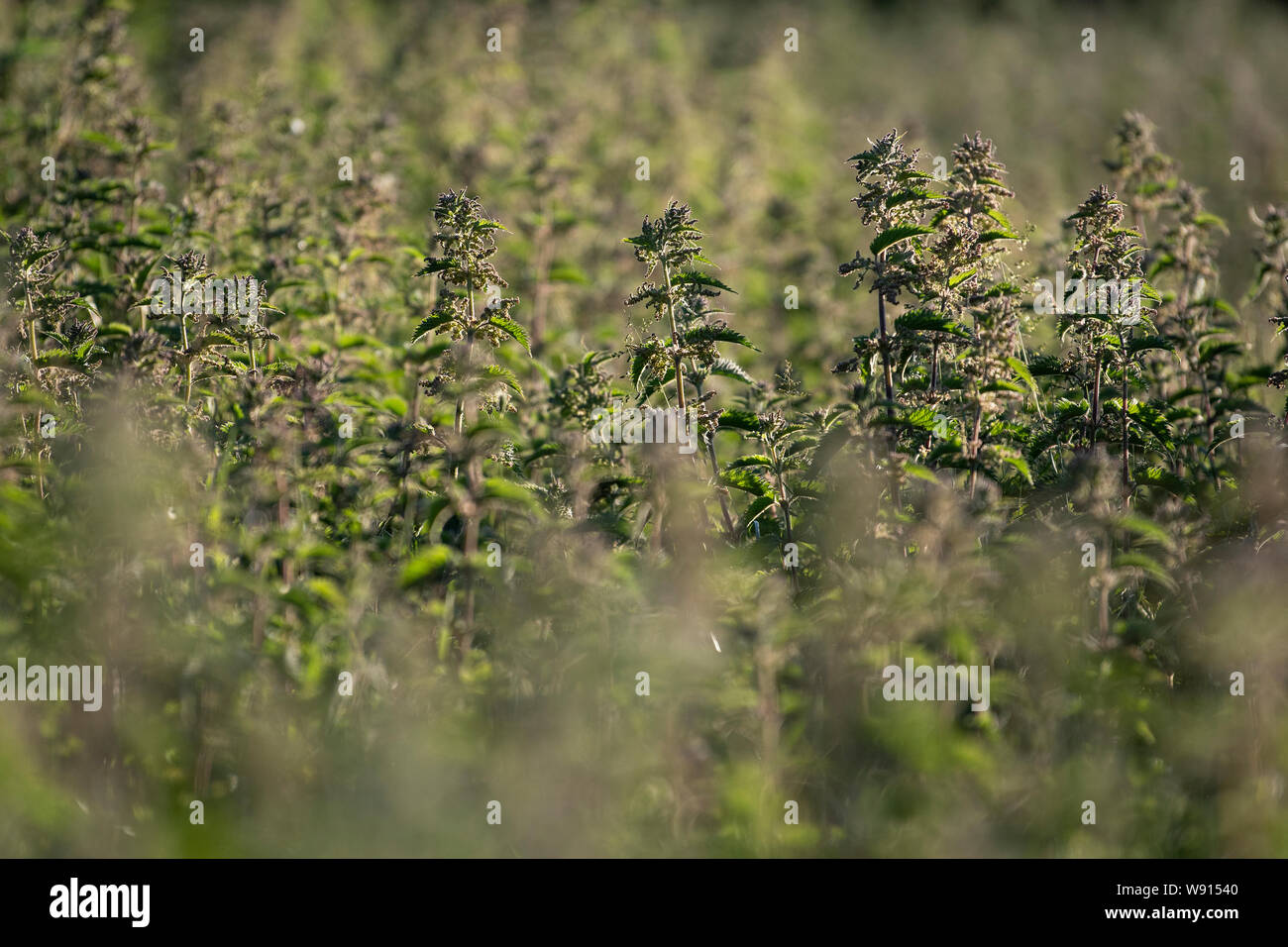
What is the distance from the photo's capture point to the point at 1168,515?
5.27 metres

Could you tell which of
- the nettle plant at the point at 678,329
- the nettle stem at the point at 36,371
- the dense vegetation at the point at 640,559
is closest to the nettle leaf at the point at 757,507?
the dense vegetation at the point at 640,559

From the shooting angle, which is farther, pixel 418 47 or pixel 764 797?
pixel 418 47

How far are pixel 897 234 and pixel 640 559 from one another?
82.4 inches

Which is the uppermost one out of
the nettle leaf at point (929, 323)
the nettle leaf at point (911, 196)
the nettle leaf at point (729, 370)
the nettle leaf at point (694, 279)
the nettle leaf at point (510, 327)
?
the nettle leaf at point (911, 196)

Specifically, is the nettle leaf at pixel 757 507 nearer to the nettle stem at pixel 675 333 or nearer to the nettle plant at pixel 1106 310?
the nettle stem at pixel 675 333

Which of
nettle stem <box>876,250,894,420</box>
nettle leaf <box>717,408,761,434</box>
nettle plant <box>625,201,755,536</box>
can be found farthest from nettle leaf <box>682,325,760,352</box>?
nettle stem <box>876,250,894,420</box>

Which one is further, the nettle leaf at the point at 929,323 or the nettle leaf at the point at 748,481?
the nettle leaf at the point at 748,481

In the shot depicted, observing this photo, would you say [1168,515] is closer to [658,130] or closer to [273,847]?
[273,847]

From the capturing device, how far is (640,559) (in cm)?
532

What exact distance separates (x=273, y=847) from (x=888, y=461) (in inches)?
129

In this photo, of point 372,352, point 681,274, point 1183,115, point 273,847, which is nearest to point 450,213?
point 681,274

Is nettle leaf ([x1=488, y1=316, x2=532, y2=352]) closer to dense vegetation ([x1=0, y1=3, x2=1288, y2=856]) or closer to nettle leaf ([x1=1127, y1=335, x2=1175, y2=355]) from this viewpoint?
dense vegetation ([x1=0, y1=3, x2=1288, y2=856])

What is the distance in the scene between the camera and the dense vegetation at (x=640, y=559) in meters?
4.29

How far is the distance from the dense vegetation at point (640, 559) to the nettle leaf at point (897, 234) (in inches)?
0.8
